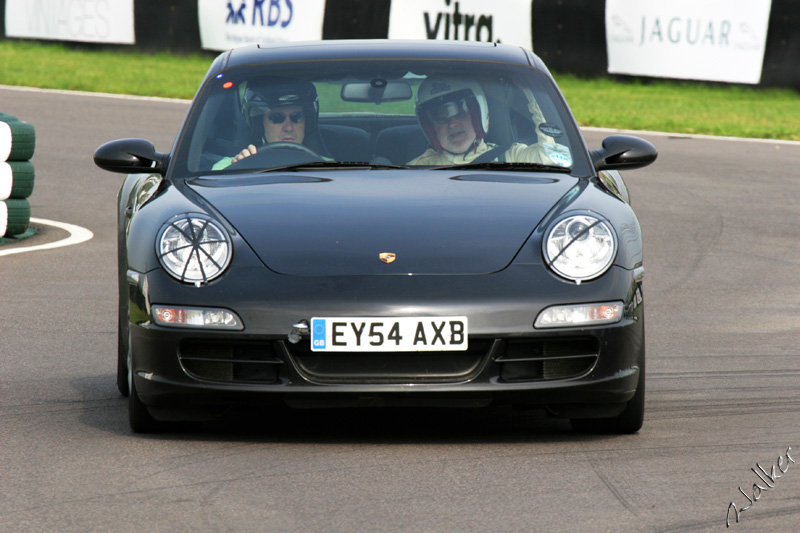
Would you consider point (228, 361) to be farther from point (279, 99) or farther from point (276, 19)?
point (276, 19)

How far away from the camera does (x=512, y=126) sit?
5.96 metres

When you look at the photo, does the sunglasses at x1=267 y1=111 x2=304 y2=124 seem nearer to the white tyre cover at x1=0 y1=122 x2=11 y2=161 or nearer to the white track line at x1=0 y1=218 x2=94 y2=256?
the white track line at x1=0 y1=218 x2=94 y2=256

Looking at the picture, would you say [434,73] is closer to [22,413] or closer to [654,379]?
[654,379]

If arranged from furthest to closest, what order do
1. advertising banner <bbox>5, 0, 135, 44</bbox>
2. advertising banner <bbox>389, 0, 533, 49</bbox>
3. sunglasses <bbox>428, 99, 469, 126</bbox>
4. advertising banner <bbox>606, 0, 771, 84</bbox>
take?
advertising banner <bbox>5, 0, 135, 44</bbox>, advertising banner <bbox>389, 0, 533, 49</bbox>, advertising banner <bbox>606, 0, 771, 84</bbox>, sunglasses <bbox>428, 99, 469, 126</bbox>

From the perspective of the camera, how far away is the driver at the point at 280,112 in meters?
5.89

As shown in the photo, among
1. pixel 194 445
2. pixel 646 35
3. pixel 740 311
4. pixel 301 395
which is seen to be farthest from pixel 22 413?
pixel 646 35

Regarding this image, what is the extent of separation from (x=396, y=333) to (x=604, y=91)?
56.3 feet

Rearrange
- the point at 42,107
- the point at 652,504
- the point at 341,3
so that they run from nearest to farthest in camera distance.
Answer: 1. the point at 652,504
2. the point at 42,107
3. the point at 341,3

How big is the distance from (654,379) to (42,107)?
14.6 m

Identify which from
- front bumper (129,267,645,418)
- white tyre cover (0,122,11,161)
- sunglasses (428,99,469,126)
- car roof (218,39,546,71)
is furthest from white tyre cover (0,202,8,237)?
front bumper (129,267,645,418)

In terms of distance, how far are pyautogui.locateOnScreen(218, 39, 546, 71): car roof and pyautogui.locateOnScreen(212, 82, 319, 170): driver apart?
0.73ft

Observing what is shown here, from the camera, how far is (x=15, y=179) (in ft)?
34.7

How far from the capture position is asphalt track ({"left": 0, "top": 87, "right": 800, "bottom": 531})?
4160mm

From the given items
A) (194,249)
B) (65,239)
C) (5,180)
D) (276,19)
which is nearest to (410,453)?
(194,249)
